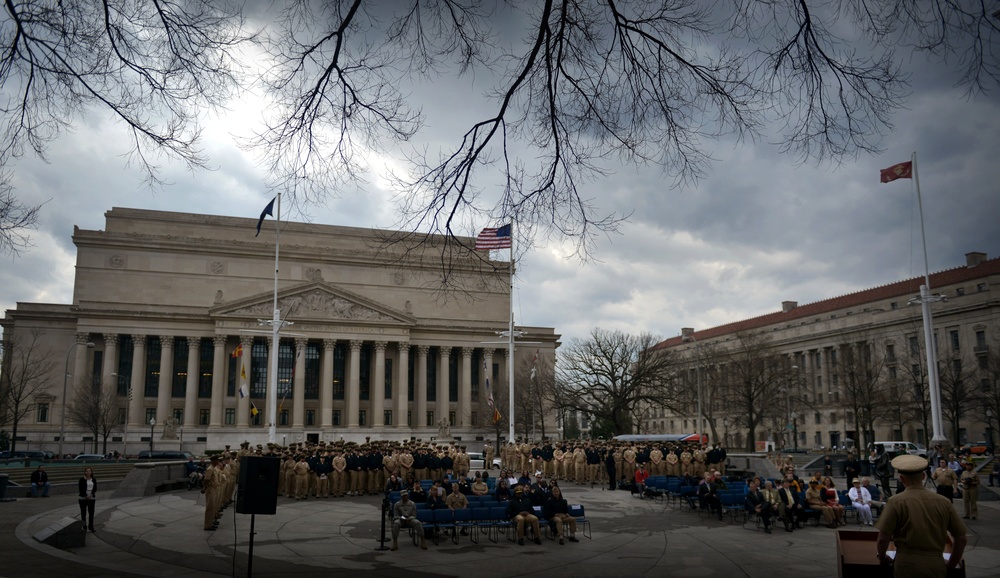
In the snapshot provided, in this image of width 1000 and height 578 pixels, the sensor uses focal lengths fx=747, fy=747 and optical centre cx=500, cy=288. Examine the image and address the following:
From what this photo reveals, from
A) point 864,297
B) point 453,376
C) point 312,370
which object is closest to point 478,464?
point 312,370

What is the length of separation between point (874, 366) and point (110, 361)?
70486 mm

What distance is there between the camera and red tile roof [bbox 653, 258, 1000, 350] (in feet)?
230

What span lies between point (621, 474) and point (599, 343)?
1009 inches

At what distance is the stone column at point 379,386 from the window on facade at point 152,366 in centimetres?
2175

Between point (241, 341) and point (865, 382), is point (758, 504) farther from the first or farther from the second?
point (241, 341)

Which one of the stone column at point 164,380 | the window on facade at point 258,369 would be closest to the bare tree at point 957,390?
the window on facade at point 258,369

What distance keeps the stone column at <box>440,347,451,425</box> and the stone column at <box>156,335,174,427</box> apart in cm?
2798

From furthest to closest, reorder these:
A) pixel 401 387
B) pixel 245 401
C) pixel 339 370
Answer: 1. pixel 339 370
2. pixel 401 387
3. pixel 245 401

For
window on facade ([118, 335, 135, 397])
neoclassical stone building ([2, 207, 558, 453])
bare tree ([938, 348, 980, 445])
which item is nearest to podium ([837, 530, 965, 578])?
bare tree ([938, 348, 980, 445])

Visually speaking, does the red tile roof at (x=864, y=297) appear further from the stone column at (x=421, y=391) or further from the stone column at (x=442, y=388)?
the stone column at (x=421, y=391)

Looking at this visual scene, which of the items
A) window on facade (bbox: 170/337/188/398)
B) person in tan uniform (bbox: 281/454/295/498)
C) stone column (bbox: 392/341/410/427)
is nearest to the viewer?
person in tan uniform (bbox: 281/454/295/498)

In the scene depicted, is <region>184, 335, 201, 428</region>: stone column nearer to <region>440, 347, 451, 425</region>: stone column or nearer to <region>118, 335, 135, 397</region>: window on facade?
<region>118, 335, 135, 397</region>: window on facade

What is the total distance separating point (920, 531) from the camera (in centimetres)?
619

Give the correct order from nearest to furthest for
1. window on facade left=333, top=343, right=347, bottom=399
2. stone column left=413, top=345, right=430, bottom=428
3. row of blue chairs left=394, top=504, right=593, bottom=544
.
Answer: row of blue chairs left=394, top=504, right=593, bottom=544 < window on facade left=333, top=343, right=347, bottom=399 < stone column left=413, top=345, right=430, bottom=428
